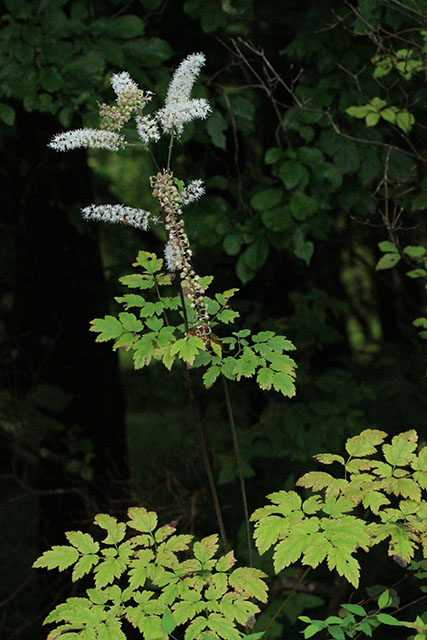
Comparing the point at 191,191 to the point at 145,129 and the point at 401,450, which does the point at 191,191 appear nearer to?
the point at 145,129

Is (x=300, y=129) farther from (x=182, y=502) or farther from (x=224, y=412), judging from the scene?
(x=224, y=412)

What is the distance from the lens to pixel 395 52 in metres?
3.04

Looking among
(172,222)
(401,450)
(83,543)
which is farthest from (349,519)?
(172,222)

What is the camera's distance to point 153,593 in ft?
5.44

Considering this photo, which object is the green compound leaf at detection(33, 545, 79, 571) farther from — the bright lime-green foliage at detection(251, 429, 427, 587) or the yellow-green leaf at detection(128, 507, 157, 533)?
the bright lime-green foliage at detection(251, 429, 427, 587)

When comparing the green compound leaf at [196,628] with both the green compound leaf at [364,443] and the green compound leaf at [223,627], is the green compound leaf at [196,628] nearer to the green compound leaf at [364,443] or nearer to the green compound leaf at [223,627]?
the green compound leaf at [223,627]

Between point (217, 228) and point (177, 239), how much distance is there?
1623 mm

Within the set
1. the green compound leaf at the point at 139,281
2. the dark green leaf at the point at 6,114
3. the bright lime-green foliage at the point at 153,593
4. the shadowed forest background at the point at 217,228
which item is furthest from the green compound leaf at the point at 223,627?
the dark green leaf at the point at 6,114

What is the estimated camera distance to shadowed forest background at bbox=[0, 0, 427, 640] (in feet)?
10.1

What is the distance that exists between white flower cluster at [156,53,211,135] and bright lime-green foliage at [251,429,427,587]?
2.74 feet

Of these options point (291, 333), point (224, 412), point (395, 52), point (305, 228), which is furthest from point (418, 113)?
point (224, 412)

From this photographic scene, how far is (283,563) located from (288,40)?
10.8 feet

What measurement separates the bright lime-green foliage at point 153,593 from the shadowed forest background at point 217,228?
126 cm

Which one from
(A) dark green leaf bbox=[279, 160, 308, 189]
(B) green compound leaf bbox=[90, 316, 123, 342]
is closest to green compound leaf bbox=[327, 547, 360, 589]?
(B) green compound leaf bbox=[90, 316, 123, 342]
